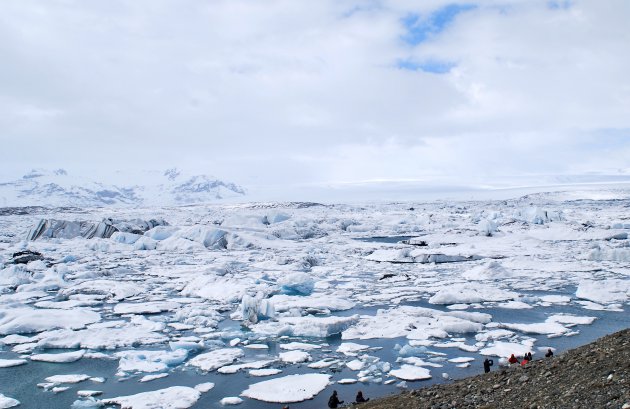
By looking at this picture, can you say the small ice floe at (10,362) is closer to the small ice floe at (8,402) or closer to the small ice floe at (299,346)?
the small ice floe at (8,402)

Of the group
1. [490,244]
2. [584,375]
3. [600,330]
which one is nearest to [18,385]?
[584,375]

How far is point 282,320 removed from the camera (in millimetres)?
13570

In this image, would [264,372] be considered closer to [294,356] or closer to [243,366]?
[243,366]

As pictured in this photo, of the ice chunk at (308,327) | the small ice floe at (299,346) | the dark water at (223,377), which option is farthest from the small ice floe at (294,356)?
the ice chunk at (308,327)

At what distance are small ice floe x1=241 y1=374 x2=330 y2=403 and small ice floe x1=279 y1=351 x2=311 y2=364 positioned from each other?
911mm

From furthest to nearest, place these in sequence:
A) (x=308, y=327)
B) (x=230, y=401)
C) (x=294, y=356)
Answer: (x=308, y=327)
(x=294, y=356)
(x=230, y=401)

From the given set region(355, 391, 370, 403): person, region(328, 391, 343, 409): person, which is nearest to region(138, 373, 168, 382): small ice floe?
region(328, 391, 343, 409): person

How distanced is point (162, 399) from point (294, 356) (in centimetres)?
313

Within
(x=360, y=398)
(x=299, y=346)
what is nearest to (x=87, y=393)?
(x=299, y=346)

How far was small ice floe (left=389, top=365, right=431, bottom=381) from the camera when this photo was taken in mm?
9430

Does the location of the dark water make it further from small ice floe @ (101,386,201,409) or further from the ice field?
small ice floe @ (101,386,201,409)

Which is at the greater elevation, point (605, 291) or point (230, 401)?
point (605, 291)

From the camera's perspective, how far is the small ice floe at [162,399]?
8.34m

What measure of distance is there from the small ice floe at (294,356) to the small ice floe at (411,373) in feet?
6.39
